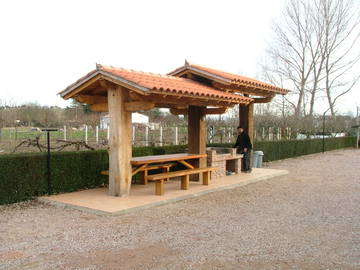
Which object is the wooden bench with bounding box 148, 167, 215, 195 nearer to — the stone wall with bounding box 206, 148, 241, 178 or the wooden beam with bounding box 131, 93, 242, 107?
the stone wall with bounding box 206, 148, 241, 178

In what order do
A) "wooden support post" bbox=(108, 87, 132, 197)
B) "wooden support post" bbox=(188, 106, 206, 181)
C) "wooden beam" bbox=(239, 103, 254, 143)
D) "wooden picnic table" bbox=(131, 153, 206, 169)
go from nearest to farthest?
"wooden support post" bbox=(108, 87, 132, 197)
"wooden picnic table" bbox=(131, 153, 206, 169)
"wooden support post" bbox=(188, 106, 206, 181)
"wooden beam" bbox=(239, 103, 254, 143)

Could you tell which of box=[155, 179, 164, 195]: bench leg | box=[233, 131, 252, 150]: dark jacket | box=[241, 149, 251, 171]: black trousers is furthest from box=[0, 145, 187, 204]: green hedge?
box=[241, 149, 251, 171]: black trousers

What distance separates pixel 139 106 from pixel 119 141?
2.86 feet

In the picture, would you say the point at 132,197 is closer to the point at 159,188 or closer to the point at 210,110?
the point at 159,188

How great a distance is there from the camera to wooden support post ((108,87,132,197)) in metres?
7.31

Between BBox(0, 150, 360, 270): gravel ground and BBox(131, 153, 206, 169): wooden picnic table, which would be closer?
BBox(0, 150, 360, 270): gravel ground

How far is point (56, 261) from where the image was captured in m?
4.07

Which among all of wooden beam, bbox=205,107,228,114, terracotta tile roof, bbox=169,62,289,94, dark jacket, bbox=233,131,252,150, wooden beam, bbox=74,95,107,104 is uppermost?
terracotta tile roof, bbox=169,62,289,94

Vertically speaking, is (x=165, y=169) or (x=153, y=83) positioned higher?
(x=153, y=83)

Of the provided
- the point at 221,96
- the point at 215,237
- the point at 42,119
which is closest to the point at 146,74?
the point at 221,96

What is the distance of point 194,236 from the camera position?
5.09 metres

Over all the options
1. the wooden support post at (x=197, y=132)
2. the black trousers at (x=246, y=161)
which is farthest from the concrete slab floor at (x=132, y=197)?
the black trousers at (x=246, y=161)

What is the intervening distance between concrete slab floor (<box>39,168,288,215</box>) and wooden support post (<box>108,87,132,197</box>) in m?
0.31

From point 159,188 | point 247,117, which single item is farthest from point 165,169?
point 247,117
